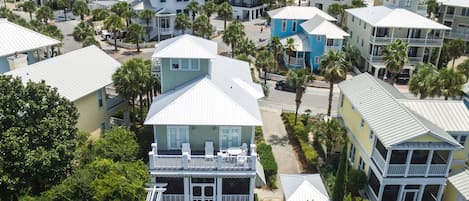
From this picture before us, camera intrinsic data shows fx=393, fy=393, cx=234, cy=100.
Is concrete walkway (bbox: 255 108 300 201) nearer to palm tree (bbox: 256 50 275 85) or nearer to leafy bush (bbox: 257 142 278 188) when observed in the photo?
leafy bush (bbox: 257 142 278 188)

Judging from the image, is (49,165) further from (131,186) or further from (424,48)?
(424,48)

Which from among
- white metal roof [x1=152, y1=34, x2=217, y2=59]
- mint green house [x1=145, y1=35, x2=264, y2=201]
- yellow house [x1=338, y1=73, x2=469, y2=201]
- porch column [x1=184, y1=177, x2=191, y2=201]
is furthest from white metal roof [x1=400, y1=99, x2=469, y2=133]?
porch column [x1=184, y1=177, x2=191, y2=201]

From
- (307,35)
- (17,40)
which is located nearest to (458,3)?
(307,35)

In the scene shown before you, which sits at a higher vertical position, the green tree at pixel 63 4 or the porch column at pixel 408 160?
the green tree at pixel 63 4

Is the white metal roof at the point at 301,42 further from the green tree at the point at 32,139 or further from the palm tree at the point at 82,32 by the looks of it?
the green tree at the point at 32,139

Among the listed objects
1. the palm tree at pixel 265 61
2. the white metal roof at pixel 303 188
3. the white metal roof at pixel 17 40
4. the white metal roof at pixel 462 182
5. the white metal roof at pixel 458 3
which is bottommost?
the white metal roof at pixel 303 188

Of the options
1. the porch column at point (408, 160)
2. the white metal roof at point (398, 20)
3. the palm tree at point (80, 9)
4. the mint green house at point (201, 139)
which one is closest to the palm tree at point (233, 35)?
the white metal roof at point (398, 20)

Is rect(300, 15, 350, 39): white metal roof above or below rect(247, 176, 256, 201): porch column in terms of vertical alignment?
above
